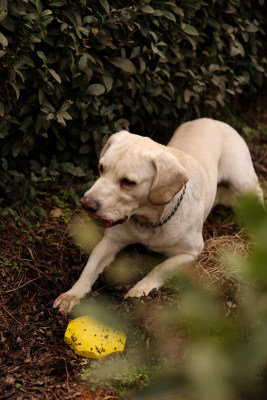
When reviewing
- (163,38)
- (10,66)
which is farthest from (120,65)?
(10,66)

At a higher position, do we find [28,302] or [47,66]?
[47,66]

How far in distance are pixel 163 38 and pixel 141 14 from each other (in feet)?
1.55

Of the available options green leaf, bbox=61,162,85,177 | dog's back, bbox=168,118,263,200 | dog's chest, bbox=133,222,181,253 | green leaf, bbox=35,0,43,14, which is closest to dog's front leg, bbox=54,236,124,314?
dog's chest, bbox=133,222,181,253

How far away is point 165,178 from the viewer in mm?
2660

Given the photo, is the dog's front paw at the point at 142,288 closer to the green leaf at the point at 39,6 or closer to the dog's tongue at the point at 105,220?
the dog's tongue at the point at 105,220

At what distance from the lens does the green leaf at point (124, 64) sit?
3492 millimetres

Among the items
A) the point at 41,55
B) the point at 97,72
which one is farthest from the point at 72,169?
the point at 41,55

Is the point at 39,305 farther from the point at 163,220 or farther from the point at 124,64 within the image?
the point at 124,64

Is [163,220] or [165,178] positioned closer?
[165,178]

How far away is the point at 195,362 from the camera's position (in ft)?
2.10

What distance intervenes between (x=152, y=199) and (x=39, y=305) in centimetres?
97

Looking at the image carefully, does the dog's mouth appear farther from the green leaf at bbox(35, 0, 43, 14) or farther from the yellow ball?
the green leaf at bbox(35, 0, 43, 14)

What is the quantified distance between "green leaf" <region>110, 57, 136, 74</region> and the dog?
710 mm

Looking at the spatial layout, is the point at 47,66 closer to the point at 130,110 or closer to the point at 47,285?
the point at 130,110
